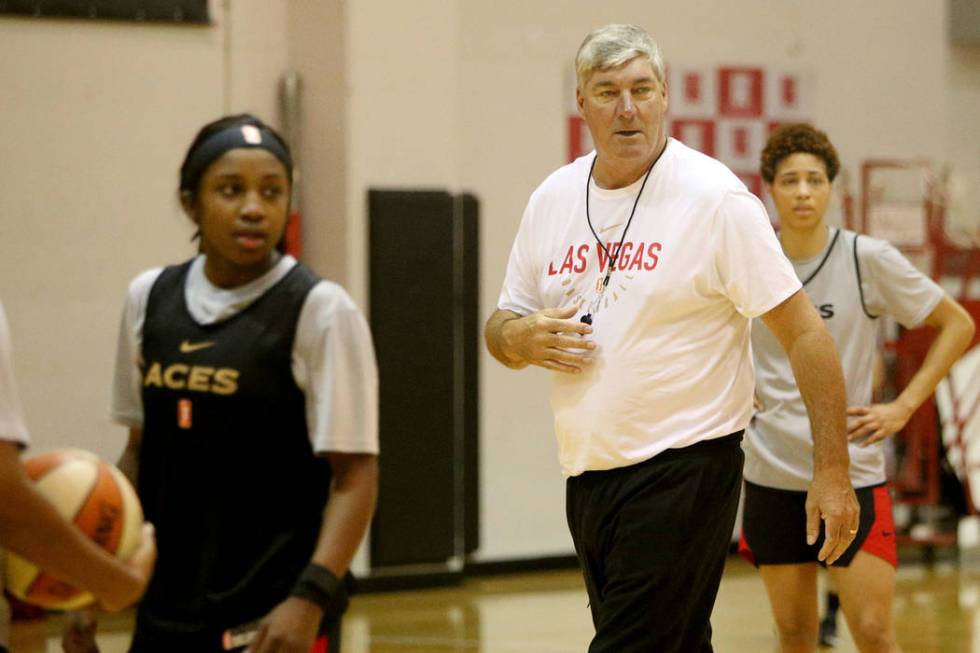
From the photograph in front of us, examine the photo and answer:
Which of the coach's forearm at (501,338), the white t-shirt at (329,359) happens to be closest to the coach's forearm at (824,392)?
the coach's forearm at (501,338)

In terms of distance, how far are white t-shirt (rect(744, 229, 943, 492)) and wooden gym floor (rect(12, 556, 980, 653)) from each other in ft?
7.25

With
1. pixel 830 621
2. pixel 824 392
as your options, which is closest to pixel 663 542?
pixel 824 392

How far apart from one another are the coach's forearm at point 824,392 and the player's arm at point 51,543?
1699 millimetres

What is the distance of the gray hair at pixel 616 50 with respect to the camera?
3.61 m

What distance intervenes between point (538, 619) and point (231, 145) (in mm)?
4809

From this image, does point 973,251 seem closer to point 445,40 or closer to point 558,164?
point 558,164

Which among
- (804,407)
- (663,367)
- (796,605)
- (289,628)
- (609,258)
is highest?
(609,258)

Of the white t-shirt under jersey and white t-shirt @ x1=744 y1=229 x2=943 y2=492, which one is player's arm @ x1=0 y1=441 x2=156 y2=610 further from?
white t-shirt @ x1=744 y1=229 x2=943 y2=492

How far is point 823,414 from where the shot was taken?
3.48 meters

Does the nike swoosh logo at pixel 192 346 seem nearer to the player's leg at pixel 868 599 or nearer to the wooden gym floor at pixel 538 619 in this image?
the player's leg at pixel 868 599

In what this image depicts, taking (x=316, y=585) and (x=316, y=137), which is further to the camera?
(x=316, y=137)

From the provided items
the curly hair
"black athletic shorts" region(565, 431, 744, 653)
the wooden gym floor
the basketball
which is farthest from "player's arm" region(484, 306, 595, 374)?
the wooden gym floor

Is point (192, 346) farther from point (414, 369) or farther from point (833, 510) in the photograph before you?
point (414, 369)

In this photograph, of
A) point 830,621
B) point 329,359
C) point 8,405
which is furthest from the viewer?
point 830,621
